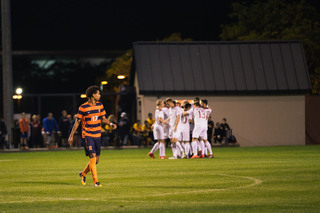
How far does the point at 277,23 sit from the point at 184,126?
31095mm

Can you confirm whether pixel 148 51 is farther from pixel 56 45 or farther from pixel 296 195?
pixel 56 45

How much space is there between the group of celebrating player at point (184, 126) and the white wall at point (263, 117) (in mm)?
14009

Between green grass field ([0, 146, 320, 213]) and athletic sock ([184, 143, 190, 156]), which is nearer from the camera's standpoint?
green grass field ([0, 146, 320, 213])

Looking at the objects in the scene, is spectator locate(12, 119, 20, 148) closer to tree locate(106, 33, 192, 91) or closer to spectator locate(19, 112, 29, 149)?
spectator locate(19, 112, 29, 149)

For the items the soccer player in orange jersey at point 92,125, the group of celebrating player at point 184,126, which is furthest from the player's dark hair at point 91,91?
the group of celebrating player at point 184,126

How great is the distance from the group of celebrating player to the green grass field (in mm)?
4476

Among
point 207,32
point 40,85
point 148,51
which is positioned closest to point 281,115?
point 148,51

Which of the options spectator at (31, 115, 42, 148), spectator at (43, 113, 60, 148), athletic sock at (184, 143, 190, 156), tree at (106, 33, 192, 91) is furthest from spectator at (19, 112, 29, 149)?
tree at (106, 33, 192, 91)

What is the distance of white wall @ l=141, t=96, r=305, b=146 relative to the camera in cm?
4150

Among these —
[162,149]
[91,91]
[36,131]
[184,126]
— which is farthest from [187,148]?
[36,131]

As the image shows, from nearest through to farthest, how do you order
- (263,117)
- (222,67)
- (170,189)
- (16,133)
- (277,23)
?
(170,189) < (16,133) < (263,117) < (222,67) < (277,23)

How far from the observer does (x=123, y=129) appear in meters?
37.9

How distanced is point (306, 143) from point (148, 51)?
1057cm

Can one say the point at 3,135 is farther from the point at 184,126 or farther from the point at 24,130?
the point at 184,126
